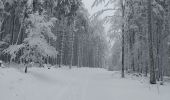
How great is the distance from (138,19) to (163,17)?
3.10 meters

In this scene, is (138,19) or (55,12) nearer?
(55,12)

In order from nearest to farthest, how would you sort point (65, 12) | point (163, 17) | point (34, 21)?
1. point (65, 12)
2. point (34, 21)
3. point (163, 17)

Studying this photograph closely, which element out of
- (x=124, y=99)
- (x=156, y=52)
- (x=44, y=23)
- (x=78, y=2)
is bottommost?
(x=124, y=99)

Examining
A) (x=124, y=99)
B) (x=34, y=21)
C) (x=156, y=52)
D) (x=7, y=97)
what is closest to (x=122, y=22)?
(x=156, y=52)

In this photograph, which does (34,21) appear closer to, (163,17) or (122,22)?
(122,22)

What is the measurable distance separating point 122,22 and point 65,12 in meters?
7.86

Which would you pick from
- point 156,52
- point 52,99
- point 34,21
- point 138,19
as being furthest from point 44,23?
point 156,52

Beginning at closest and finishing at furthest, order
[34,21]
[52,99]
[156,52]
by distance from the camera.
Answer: [52,99]
[34,21]
[156,52]

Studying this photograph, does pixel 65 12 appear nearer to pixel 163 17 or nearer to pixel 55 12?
pixel 55 12

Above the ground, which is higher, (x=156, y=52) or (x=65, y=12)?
(x=65, y=12)

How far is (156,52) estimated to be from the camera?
2338cm

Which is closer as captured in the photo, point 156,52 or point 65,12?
point 65,12

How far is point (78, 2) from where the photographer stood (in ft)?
46.2

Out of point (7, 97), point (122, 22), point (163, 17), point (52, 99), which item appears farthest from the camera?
point (163, 17)
